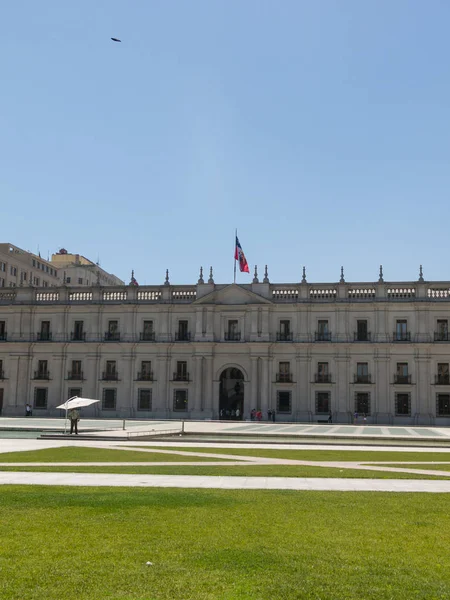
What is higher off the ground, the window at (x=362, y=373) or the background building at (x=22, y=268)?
the background building at (x=22, y=268)

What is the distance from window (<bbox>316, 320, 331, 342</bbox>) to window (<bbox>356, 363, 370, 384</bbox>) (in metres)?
3.53

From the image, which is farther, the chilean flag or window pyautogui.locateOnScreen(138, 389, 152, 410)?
window pyautogui.locateOnScreen(138, 389, 152, 410)

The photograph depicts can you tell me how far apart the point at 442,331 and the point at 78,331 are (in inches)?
1292

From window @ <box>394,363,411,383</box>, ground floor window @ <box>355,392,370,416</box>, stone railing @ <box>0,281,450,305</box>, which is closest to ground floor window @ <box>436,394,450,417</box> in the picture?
window @ <box>394,363,411,383</box>

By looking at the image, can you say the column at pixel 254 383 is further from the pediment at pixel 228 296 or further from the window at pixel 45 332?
the window at pixel 45 332

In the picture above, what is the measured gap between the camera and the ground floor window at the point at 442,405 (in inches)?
2276

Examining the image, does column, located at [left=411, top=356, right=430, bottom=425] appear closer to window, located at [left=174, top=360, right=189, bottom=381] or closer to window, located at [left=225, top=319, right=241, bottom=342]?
window, located at [left=225, top=319, right=241, bottom=342]

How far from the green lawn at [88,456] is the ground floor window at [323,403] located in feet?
120

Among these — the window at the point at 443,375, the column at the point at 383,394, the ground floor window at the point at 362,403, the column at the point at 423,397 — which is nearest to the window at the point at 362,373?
the column at the point at 383,394

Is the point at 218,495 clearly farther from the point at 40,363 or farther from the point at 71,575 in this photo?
the point at 40,363

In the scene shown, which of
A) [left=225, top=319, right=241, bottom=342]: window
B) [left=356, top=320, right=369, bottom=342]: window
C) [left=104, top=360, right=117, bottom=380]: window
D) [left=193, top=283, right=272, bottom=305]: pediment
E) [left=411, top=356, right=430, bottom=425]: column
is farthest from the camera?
[left=104, top=360, right=117, bottom=380]: window

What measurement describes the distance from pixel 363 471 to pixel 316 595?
1205cm

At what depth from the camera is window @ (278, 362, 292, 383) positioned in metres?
61.1

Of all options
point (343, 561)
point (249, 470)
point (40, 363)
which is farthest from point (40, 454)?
point (40, 363)
